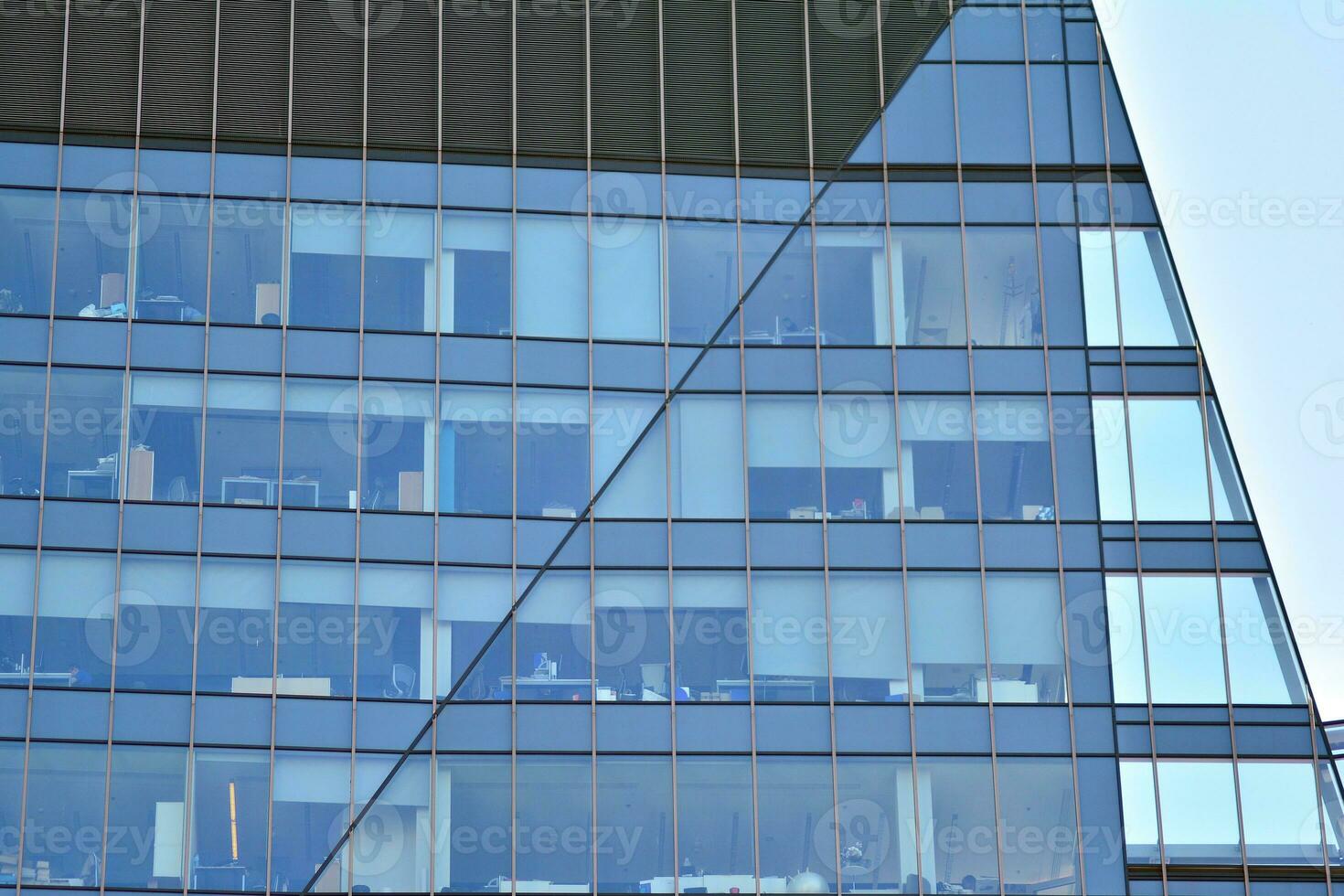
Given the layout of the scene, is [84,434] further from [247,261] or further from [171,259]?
[247,261]

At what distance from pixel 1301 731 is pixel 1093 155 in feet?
35.2

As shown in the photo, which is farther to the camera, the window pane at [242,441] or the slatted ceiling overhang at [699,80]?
the slatted ceiling overhang at [699,80]

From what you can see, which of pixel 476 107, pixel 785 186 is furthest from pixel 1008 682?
pixel 476 107

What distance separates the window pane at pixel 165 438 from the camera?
27953mm

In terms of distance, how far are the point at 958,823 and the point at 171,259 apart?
16622 millimetres

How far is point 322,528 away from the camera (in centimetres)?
2803

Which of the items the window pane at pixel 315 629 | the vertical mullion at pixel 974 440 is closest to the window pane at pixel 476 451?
the window pane at pixel 315 629

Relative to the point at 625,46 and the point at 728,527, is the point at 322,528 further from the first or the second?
the point at 625,46

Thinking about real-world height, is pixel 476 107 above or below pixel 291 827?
above

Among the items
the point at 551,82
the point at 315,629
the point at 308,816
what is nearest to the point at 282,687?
the point at 315,629


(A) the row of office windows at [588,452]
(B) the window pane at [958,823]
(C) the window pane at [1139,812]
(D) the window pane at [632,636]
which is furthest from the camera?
(A) the row of office windows at [588,452]

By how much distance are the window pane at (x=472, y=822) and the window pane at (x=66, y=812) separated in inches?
216

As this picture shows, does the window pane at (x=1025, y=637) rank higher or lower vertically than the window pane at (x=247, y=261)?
lower

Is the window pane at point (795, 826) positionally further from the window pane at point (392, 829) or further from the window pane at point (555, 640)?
the window pane at point (392, 829)
